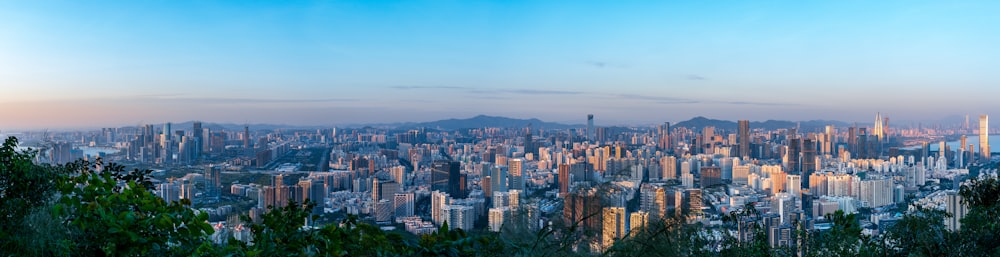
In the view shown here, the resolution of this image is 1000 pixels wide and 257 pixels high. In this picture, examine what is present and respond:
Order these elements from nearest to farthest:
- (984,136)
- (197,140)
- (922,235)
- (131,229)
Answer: (131,229)
(922,235)
(197,140)
(984,136)

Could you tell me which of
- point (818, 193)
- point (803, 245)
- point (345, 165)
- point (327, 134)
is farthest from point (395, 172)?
point (803, 245)

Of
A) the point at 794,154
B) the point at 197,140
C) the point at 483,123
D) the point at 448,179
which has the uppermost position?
the point at 483,123

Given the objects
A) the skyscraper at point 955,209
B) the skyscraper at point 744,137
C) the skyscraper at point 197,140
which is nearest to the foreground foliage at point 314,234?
the skyscraper at point 955,209

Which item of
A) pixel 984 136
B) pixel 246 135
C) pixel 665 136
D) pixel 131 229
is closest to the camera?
pixel 131 229

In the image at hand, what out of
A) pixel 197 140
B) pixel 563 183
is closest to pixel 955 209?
pixel 563 183

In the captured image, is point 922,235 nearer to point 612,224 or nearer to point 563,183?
point 612,224

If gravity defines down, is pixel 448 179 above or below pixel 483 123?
below

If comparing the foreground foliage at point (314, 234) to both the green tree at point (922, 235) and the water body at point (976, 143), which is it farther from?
the water body at point (976, 143)

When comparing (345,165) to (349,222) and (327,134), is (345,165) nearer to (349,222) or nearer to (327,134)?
(327,134)
